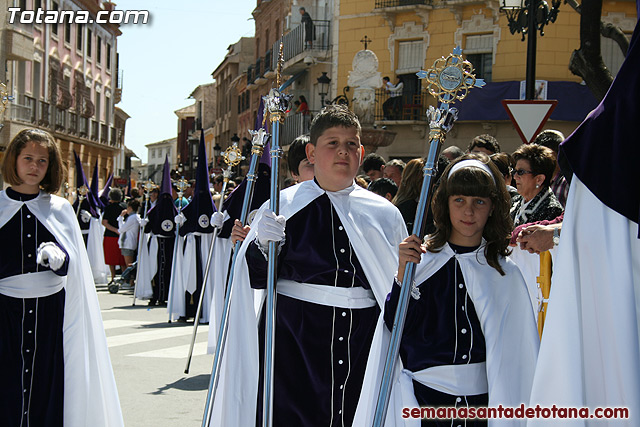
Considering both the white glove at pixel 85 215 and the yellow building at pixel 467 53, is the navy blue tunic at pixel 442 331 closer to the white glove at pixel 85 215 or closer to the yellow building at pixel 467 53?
the white glove at pixel 85 215

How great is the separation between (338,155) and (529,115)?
522cm

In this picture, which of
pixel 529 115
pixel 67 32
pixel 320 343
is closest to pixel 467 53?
pixel 529 115

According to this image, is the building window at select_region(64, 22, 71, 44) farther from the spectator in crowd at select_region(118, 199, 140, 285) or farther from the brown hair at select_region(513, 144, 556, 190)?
the brown hair at select_region(513, 144, 556, 190)

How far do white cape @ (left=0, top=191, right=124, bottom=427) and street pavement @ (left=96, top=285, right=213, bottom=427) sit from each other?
1.31m

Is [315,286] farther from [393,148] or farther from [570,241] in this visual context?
[393,148]

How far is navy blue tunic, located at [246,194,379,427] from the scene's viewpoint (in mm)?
4508

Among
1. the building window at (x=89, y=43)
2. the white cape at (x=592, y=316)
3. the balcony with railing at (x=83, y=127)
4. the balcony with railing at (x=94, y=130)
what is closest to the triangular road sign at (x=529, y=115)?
the white cape at (x=592, y=316)

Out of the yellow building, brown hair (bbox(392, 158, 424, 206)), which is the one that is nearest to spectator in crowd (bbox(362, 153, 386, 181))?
brown hair (bbox(392, 158, 424, 206))

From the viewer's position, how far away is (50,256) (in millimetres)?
5129

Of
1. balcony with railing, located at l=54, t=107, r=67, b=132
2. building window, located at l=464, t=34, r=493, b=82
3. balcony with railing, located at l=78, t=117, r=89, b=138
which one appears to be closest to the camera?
building window, located at l=464, t=34, r=493, b=82

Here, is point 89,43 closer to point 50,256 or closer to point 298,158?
point 298,158

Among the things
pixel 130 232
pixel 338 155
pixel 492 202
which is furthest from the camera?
pixel 130 232

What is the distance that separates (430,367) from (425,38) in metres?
25.5

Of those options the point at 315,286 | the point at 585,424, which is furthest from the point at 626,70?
the point at 315,286
